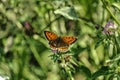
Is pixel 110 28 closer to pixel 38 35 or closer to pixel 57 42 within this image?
pixel 57 42

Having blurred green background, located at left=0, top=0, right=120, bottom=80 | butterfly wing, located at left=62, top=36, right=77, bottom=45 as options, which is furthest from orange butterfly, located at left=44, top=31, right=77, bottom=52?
blurred green background, located at left=0, top=0, right=120, bottom=80

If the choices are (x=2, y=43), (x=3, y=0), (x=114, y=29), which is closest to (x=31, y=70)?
(x=2, y=43)

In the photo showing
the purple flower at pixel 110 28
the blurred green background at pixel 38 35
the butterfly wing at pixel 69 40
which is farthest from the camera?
the blurred green background at pixel 38 35

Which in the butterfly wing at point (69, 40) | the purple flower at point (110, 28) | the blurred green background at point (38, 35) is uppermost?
the blurred green background at point (38, 35)

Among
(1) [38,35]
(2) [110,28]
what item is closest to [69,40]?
(2) [110,28]

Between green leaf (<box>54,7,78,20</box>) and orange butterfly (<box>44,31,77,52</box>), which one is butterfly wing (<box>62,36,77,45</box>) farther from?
green leaf (<box>54,7,78,20</box>)

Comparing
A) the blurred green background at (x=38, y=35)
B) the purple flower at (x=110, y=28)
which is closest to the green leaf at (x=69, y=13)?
the purple flower at (x=110, y=28)

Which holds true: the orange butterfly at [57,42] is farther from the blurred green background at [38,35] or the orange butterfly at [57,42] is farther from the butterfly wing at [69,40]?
the blurred green background at [38,35]

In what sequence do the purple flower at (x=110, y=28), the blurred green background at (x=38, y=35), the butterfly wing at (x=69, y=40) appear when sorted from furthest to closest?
the blurred green background at (x=38, y=35) < the purple flower at (x=110, y=28) < the butterfly wing at (x=69, y=40)
